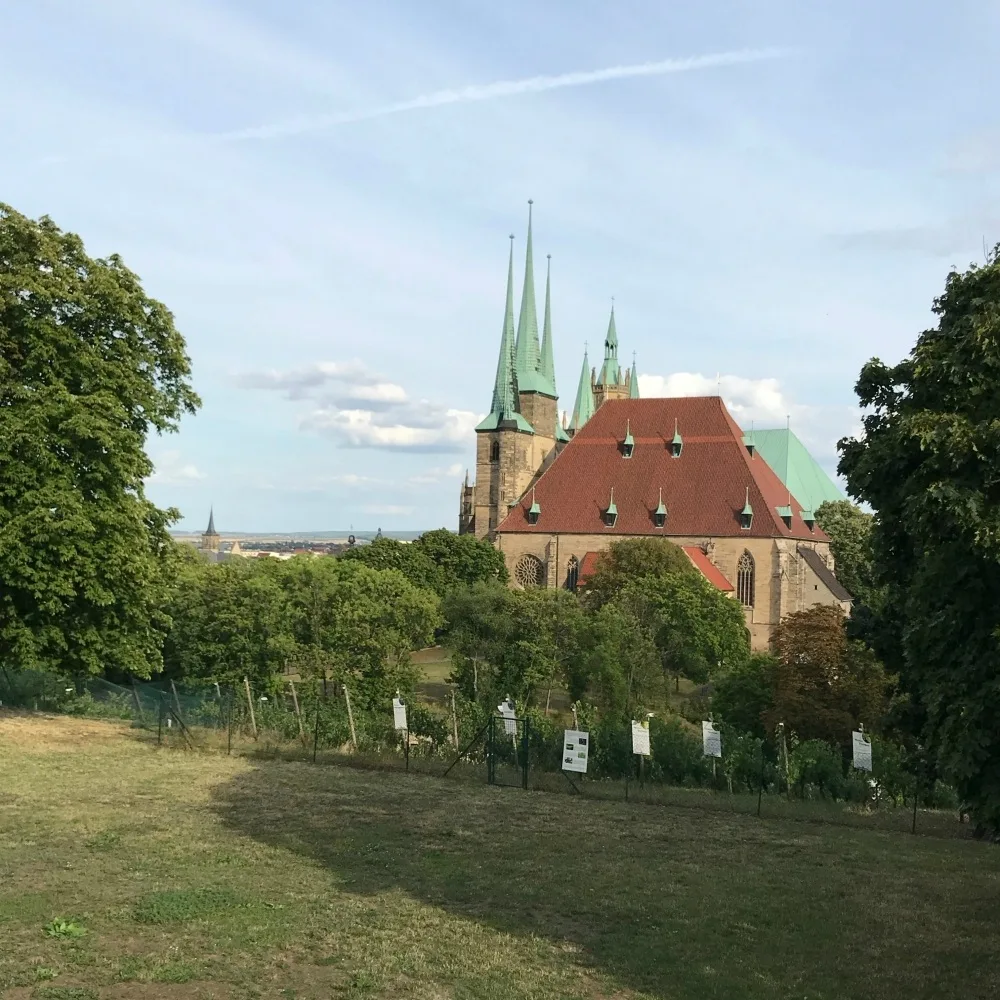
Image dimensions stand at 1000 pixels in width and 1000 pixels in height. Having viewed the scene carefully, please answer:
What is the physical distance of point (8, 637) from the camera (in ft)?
73.8

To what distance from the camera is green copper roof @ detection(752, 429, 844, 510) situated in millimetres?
90269

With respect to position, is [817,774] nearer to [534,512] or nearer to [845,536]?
[534,512]

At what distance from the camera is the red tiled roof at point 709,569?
67438 millimetres

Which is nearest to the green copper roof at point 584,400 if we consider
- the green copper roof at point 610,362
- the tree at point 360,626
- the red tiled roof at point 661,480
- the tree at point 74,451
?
the green copper roof at point 610,362

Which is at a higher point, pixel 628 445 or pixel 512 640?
pixel 628 445

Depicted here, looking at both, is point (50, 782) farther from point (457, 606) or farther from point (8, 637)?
point (457, 606)

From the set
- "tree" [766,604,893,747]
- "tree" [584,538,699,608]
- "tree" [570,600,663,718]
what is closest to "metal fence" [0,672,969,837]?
"tree" [766,604,893,747]

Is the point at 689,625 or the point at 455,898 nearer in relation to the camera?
the point at 455,898

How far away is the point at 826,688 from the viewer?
3067cm

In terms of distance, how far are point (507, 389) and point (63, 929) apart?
77.8 metres

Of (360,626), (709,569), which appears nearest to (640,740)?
(360,626)

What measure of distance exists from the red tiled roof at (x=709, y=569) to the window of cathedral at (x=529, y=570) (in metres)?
10.6

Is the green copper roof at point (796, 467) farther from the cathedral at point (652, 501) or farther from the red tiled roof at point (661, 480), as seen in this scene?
the red tiled roof at point (661, 480)

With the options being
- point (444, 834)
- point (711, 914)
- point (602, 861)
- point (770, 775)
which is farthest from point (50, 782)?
point (770, 775)
